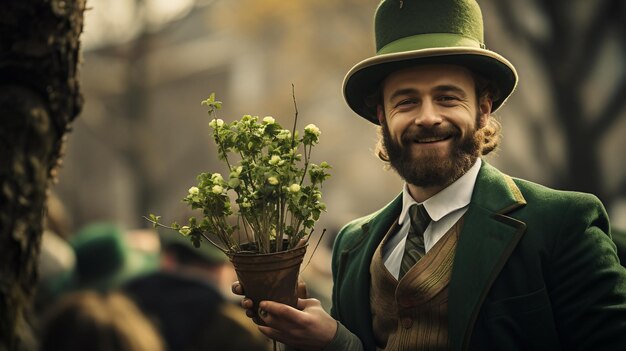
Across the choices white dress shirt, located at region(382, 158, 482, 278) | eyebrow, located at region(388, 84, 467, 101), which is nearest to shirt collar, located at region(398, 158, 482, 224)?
white dress shirt, located at region(382, 158, 482, 278)

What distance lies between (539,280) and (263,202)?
0.96 m

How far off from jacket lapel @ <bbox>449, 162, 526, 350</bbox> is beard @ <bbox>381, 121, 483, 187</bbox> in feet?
0.43

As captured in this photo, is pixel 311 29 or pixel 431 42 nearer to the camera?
pixel 431 42

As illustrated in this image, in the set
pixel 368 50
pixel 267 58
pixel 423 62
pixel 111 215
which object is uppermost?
pixel 267 58

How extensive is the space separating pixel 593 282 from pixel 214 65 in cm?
2344

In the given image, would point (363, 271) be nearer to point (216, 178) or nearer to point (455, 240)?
point (455, 240)

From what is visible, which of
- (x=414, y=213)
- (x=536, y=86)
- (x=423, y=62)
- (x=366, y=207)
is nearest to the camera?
(x=423, y=62)

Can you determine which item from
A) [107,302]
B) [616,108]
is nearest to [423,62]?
[107,302]

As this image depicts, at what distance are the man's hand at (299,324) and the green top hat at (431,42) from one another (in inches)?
36.2

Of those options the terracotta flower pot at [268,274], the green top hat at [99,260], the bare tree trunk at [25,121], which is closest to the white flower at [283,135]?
the terracotta flower pot at [268,274]

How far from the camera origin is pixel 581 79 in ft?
31.1

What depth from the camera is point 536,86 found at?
35.1ft

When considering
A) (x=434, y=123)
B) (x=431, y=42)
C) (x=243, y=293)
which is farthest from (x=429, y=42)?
(x=243, y=293)

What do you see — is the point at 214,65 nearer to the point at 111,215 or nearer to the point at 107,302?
→ the point at 111,215
